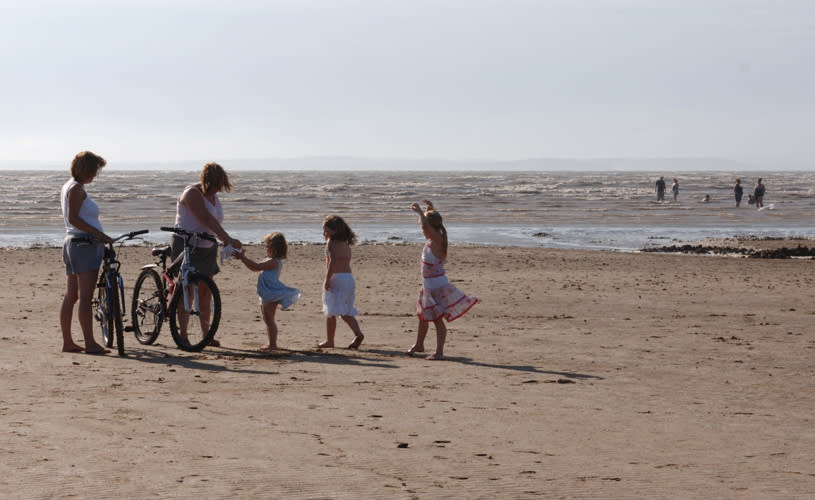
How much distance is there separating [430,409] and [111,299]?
12.1 ft

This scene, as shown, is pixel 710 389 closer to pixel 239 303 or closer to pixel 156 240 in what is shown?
pixel 239 303

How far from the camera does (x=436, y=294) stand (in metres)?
9.20

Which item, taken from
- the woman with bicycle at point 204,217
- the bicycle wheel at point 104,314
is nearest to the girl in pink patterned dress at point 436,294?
the woman with bicycle at point 204,217

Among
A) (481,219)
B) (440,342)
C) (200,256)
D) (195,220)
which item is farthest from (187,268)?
(481,219)

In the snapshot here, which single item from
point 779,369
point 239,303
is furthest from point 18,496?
point 239,303

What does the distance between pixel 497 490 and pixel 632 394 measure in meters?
2.82

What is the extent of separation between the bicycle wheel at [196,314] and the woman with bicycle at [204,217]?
0.10 ft

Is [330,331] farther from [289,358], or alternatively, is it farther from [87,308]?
[87,308]

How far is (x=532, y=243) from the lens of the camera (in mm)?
26594

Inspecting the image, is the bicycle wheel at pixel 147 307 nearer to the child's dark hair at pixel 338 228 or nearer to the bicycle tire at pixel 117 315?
the bicycle tire at pixel 117 315

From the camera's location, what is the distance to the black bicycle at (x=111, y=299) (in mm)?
8594

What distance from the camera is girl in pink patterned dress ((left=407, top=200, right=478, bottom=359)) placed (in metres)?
9.04

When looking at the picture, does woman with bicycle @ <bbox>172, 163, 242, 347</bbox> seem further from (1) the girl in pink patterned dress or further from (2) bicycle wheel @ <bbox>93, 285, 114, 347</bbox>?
(1) the girl in pink patterned dress

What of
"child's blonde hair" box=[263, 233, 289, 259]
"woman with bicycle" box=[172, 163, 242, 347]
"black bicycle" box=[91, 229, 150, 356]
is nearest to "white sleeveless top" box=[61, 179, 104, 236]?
"black bicycle" box=[91, 229, 150, 356]
